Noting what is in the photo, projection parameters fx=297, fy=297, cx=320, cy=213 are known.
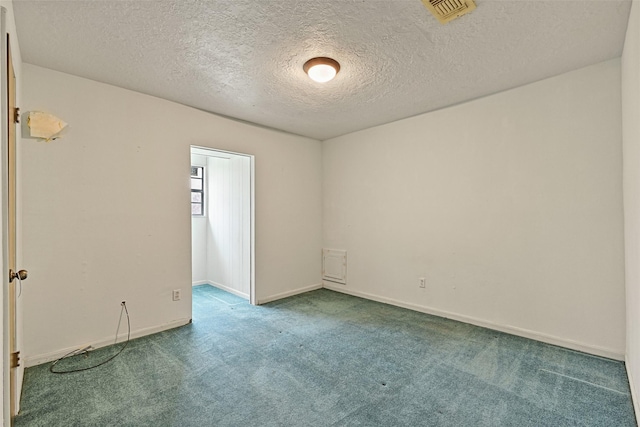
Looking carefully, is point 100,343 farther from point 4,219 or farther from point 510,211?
point 510,211

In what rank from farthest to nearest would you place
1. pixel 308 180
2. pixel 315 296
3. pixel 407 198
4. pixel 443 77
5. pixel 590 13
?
pixel 308 180 < pixel 315 296 < pixel 407 198 < pixel 443 77 < pixel 590 13

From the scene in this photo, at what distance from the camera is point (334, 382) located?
85.0 inches

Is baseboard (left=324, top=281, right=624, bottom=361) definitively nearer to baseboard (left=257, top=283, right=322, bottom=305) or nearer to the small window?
baseboard (left=257, top=283, right=322, bottom=305)

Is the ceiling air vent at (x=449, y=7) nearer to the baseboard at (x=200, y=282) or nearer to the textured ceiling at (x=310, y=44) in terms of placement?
the textured ceiling at (x=310, y=44)

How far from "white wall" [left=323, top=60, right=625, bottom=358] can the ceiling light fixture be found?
1.71 meters

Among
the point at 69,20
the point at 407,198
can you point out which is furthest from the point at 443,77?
the point at 69,20

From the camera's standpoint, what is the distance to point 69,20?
74.8 inches

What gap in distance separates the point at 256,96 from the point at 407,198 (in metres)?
2.19

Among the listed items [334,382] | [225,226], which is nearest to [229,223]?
[225,226]

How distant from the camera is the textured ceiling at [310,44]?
181 cm

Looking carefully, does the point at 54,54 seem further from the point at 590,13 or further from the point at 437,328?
the point at 437,328

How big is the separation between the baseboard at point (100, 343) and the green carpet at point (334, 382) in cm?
12

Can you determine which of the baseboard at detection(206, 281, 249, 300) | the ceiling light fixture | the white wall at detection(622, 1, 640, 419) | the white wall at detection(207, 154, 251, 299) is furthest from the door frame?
the white wall at detection(622, 1, 640, 419)

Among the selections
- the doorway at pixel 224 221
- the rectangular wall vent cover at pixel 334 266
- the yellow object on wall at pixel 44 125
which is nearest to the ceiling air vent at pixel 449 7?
the doorway at pixel 224 221
